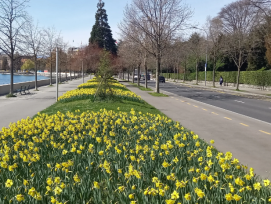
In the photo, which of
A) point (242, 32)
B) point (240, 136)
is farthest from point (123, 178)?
point (242, 32)

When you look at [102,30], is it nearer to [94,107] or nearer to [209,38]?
[209,38]

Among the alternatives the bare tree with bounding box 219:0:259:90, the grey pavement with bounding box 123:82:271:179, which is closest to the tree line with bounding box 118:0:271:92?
the bare tree with bounding box 219:0:259:90

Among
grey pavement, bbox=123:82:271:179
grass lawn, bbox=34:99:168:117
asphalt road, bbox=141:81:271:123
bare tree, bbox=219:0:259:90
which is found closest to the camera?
grey pavement, bbox=123:82:271:179

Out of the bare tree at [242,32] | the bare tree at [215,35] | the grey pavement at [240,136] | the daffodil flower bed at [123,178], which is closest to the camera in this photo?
the daffodil flower bed at [123,178]

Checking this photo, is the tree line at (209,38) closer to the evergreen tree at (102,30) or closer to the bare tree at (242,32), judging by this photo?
the bare tree at (242,32)

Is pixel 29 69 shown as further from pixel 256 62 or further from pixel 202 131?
pixel 202 131

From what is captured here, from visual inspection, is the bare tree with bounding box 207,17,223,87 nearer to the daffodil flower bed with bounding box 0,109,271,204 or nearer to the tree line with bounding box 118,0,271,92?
the tree line with bounding box 118,0,271,92

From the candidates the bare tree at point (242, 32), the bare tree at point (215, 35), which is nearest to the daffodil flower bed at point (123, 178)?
the bare tree at point (242, 32)

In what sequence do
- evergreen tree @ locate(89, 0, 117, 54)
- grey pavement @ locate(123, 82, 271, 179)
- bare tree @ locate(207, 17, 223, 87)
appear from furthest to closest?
evergreen tree @ locate(89, 0, 117, 54), bare tree @ locate(207, 17, 223, 87), grey pavement @ locate(123, 82, 271, 179)

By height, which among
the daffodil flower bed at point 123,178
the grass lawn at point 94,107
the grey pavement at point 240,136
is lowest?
the grey pavement at point 240,136

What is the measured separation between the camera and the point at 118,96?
1806 centimetres

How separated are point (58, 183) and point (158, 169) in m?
1.49

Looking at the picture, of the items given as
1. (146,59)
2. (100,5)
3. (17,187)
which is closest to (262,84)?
(146,59)

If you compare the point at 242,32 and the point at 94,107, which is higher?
the point at 242,32
